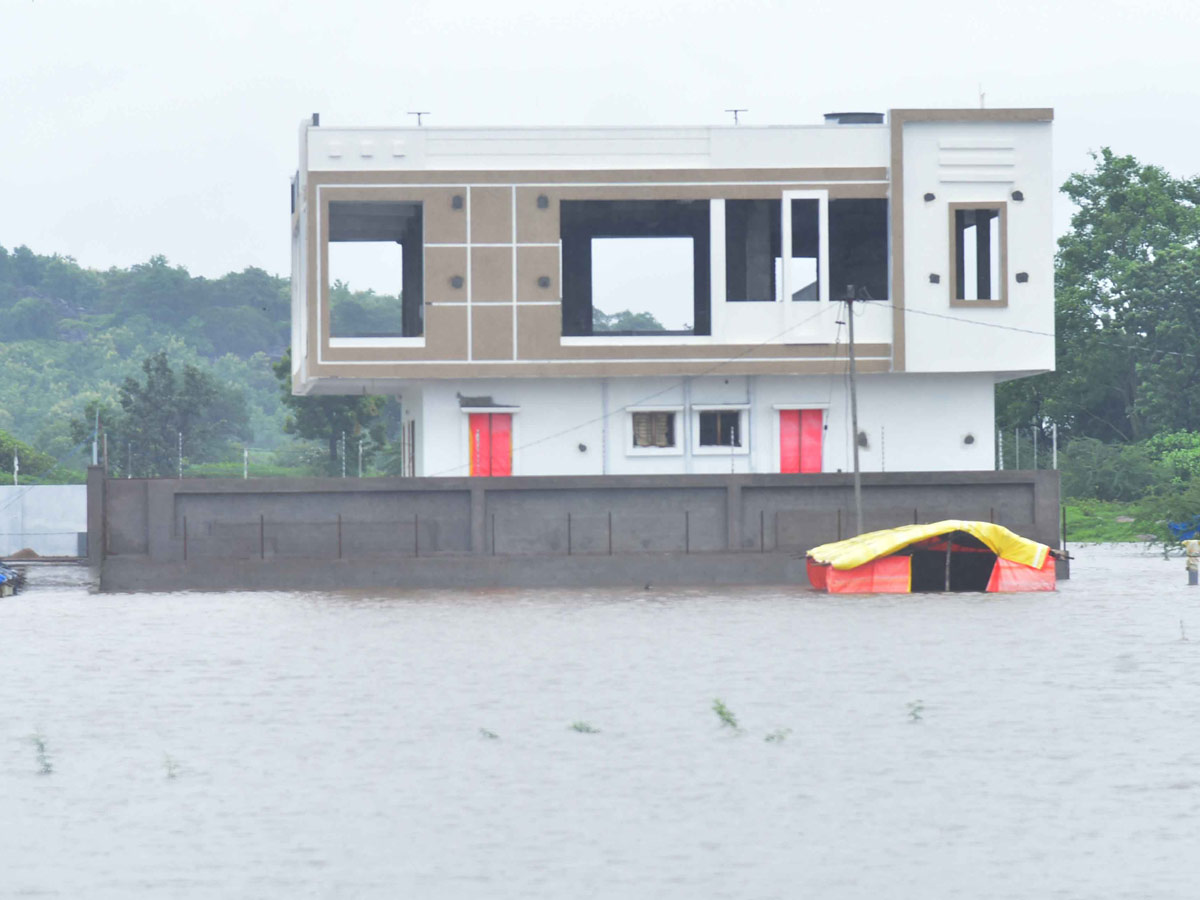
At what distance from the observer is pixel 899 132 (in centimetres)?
4953

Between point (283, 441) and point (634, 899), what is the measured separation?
462 feet

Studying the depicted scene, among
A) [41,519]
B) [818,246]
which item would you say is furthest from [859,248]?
[41,519]

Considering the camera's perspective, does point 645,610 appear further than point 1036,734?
Yes

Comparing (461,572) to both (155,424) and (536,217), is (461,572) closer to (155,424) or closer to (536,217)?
(536,217)

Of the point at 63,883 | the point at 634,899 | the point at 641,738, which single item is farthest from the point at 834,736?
the point at 63,883

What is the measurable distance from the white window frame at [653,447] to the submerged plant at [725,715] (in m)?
23.3

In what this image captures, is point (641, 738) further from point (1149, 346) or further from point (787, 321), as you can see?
point (1149, 346)

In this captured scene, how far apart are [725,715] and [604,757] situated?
3.50 meters

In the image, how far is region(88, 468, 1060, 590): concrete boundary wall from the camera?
46594 mm

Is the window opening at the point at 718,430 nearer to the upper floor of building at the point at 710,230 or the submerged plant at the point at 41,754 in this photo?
the upper floor of building at the point at 710,230

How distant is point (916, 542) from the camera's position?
44906mm

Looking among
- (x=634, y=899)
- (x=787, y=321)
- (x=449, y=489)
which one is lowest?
(x=634, y=899)

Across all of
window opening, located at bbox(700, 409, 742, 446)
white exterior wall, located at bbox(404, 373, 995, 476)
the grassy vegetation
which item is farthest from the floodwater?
the grassy vegetation

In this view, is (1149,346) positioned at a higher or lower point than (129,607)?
higher
